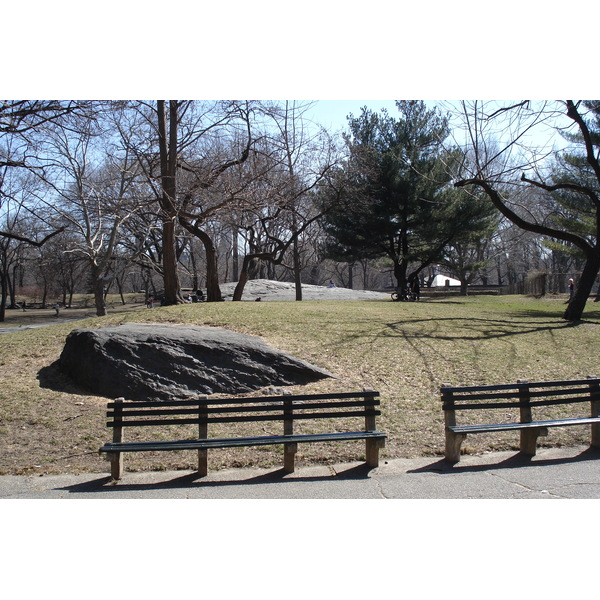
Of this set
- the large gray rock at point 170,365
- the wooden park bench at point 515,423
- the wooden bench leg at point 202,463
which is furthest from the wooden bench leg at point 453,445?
the large gray rock at point 170,365

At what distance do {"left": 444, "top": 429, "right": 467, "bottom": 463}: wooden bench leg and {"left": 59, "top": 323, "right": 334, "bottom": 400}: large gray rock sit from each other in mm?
3088

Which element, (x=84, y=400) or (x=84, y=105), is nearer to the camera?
(x=84, y=400)

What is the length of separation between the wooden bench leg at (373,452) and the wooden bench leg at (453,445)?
81 cm

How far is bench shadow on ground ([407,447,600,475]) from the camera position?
573 cm

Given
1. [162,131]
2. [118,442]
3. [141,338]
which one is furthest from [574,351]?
[162,131]

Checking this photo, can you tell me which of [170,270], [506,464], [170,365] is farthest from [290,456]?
[170,270]

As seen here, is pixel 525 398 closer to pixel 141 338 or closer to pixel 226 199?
pixel 141 338

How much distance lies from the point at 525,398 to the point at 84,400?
6.17m

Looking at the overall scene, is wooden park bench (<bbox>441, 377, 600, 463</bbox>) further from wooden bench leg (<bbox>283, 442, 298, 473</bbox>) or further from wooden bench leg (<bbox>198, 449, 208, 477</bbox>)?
wooden bench leg (<bbox>198, 449, 208, 477</bbox>)

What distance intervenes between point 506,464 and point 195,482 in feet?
11.3

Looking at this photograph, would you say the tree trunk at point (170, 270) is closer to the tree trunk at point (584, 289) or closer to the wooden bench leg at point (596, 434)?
the tree trunk at point (584, 289)

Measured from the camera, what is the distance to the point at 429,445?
21.7 feet

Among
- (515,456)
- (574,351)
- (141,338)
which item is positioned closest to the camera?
(515,456)

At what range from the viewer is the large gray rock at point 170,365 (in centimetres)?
824
